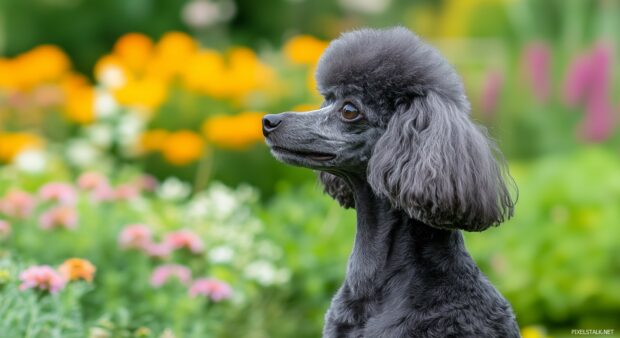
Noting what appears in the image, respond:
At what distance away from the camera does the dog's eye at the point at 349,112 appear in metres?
2.67

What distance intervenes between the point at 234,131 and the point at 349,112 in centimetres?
343

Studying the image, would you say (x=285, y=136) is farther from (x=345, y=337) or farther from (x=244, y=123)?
(x=244, y=123)

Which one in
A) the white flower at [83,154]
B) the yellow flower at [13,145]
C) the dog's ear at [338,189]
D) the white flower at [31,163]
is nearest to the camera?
the dog's ear at [338,189]

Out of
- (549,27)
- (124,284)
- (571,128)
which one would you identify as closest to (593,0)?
(549,27)

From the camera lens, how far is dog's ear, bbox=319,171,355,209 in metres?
3.06

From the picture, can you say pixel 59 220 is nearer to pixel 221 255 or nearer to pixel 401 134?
pixel 221 255

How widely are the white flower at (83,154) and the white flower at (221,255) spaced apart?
184 cm

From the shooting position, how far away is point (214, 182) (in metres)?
6.24

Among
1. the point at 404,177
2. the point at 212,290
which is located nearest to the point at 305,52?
the point at 212,290

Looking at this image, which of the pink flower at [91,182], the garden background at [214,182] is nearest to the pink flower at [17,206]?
the garden background at [214,182]

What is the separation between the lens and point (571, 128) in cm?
761

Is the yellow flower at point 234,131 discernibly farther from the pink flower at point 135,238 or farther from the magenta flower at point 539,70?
the magenta flower at point 539,70

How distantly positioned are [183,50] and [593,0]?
12.0 feet

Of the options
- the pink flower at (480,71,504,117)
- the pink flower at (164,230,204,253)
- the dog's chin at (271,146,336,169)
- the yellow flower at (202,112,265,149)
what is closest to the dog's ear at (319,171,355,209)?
the dog's chin at (271,146,336,169)
